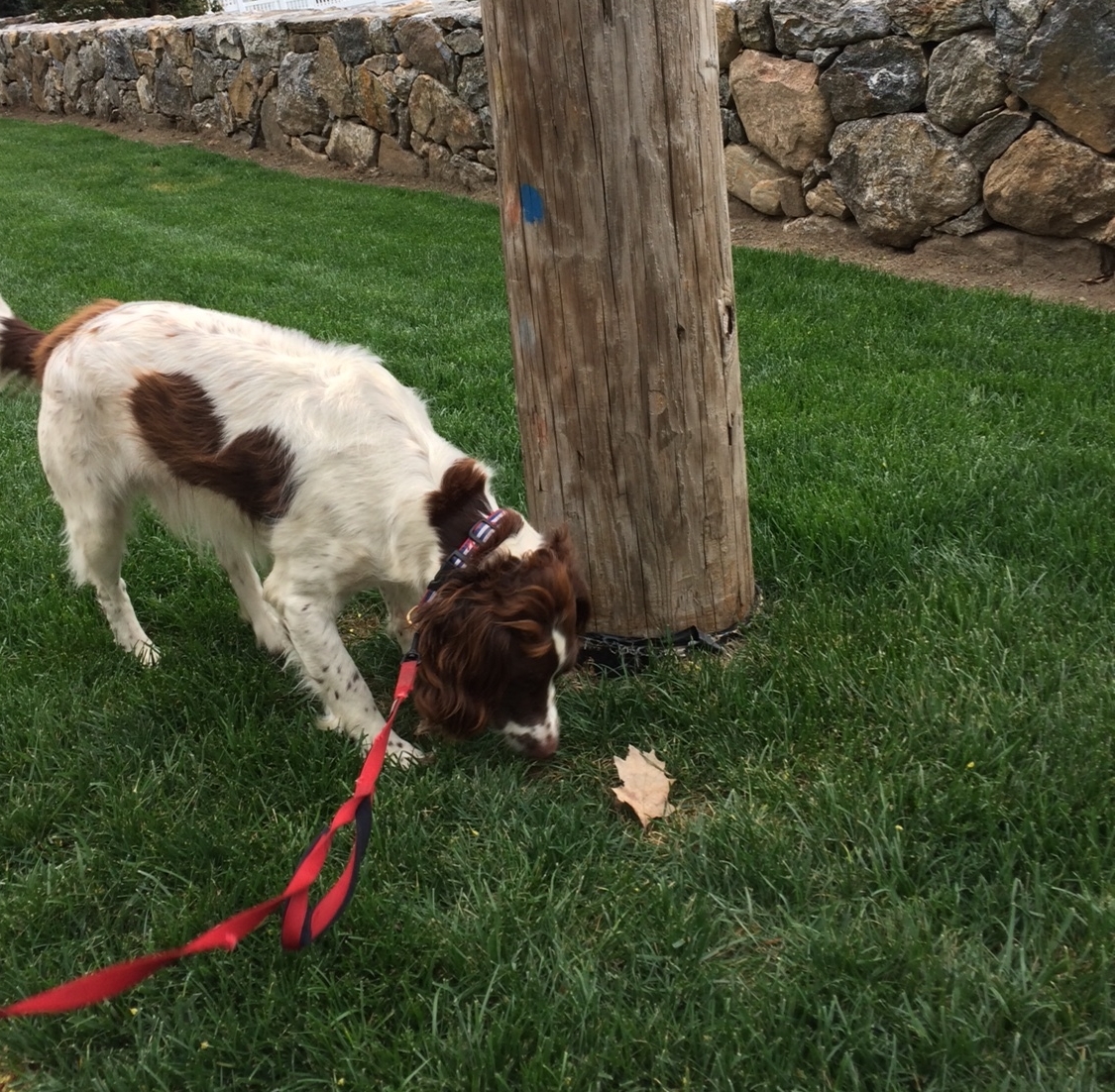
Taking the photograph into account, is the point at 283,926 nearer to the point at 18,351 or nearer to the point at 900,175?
the point at 18,351

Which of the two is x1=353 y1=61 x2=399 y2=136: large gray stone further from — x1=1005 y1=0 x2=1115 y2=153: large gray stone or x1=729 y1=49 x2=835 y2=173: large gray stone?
x1=1005 y1=0 x2=1115 y2=153: large gray stone

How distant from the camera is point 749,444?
436 cm

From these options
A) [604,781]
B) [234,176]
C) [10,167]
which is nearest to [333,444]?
[604,781]

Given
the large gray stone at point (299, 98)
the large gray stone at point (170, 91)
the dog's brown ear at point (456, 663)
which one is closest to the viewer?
the dog's brown ear at point (456, 663)

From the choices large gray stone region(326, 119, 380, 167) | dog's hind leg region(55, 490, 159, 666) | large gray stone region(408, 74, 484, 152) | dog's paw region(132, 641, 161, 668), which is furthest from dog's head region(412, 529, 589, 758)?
large gray stone region(326, 119, 380, 167)

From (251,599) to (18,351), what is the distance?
3.66 ft

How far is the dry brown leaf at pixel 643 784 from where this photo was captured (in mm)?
2475

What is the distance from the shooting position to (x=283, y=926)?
193cm

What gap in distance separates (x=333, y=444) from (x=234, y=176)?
1056 centimetres

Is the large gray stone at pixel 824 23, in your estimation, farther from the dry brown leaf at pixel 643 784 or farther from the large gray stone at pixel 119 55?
the large gray stone at pixel 119 55

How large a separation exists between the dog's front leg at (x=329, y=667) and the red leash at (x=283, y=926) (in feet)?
2.45

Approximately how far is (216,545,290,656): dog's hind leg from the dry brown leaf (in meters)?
1.24

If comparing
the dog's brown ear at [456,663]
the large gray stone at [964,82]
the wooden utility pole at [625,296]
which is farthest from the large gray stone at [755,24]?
the dog's brown ear at [456,663]

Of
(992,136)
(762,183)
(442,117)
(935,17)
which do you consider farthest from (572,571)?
(442,117)
